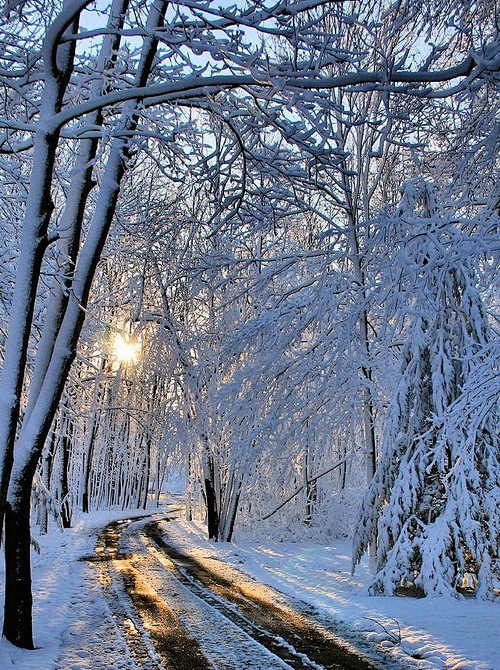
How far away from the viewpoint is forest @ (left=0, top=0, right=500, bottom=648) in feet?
16.4

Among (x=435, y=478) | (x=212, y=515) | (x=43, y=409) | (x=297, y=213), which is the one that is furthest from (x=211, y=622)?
(x=212, y=515)

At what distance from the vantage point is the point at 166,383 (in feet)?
67.2

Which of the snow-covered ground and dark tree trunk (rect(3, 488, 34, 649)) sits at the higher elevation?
dark tree trunk (rect(3, 488, 34, 649))

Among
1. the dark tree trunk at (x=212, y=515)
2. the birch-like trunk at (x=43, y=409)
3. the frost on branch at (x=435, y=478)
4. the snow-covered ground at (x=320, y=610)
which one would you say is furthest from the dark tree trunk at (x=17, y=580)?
the dark tree trunk at (x=212, y=515)

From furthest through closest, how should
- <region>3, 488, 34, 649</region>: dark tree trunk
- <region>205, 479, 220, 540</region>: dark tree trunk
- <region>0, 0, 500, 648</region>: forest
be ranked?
<region>205, 479, 220, 540</region>: dark tree trunk → <region>3, 488, 34, 649</region>: dark tree trunk → <region>0, 0, 500, 648</region>: forest

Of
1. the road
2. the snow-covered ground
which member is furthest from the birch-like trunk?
the road

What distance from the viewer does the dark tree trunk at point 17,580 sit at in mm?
6703

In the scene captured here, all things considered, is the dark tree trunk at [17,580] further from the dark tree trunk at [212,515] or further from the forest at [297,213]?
the dark tree trunk at [212,515]

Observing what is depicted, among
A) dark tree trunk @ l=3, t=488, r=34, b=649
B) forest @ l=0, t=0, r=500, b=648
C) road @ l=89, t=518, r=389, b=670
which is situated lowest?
road @ l=89, t=518, r=389, b=670

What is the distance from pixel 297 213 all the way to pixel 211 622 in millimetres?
6943

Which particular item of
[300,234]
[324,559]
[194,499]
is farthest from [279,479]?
[194,499]

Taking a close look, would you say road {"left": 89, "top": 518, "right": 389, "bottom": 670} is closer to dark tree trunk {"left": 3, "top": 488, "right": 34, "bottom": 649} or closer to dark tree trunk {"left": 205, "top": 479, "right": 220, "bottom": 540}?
dark tree trunk {"left": 3, "top": 488, "right": 34, "bottom": 649}

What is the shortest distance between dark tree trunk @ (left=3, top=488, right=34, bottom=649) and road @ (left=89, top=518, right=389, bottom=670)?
1234mm

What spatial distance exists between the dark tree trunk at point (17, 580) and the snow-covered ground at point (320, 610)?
0.56ft
